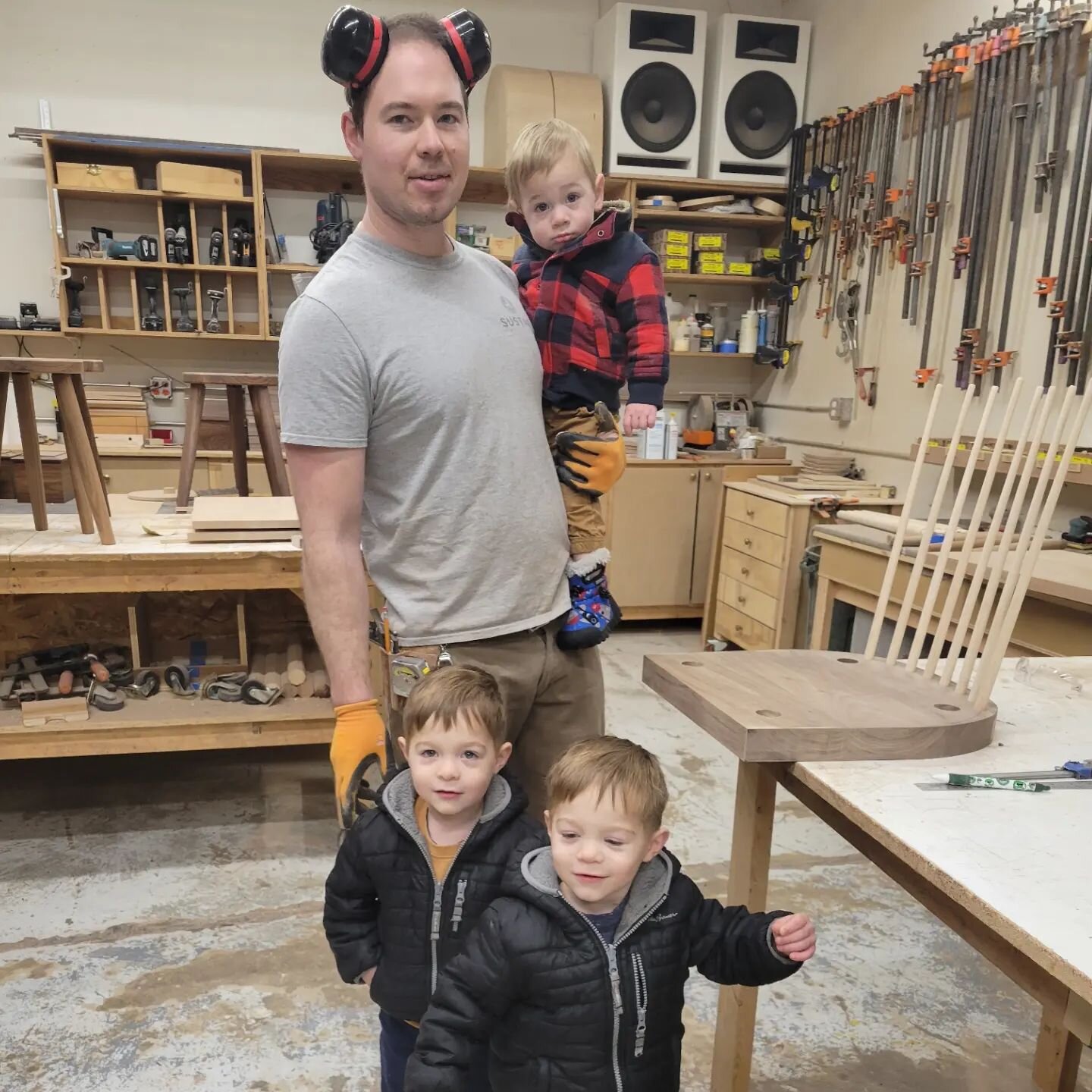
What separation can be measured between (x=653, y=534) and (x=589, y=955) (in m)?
3.78

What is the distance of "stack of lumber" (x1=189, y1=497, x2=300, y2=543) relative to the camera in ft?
8.39

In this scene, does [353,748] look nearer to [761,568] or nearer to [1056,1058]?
[1056,1058]

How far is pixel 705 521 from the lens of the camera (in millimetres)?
4789

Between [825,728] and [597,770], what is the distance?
354mm

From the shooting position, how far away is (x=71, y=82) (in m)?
4.80

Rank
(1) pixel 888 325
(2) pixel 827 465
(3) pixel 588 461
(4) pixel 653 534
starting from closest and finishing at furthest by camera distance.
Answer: (3) pixel 588 461 < (1) pixel 888 325 < (2) pixel 827 465 < (4) pixel 653 534

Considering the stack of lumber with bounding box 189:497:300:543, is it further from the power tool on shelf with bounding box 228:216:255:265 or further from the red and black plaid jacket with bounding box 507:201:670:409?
the power tool on shelf with bounding box 228:216:255:265

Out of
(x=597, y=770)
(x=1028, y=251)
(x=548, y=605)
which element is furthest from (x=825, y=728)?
(x=1028, y=251)

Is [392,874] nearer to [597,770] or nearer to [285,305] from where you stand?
[597,770]

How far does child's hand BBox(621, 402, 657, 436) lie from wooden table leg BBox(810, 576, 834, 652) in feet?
6.53

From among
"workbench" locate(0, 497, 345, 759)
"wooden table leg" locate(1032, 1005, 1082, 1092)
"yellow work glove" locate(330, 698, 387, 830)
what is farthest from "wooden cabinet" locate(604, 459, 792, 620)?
"yellow work glove" locate(330, 698, 387, 830)

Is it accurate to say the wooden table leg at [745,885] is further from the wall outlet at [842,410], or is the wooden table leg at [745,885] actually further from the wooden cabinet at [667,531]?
the wall outlet at [842,410]

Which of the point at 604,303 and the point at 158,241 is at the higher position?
the point at 158,241

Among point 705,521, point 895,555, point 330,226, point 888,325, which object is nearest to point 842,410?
point 888,325
